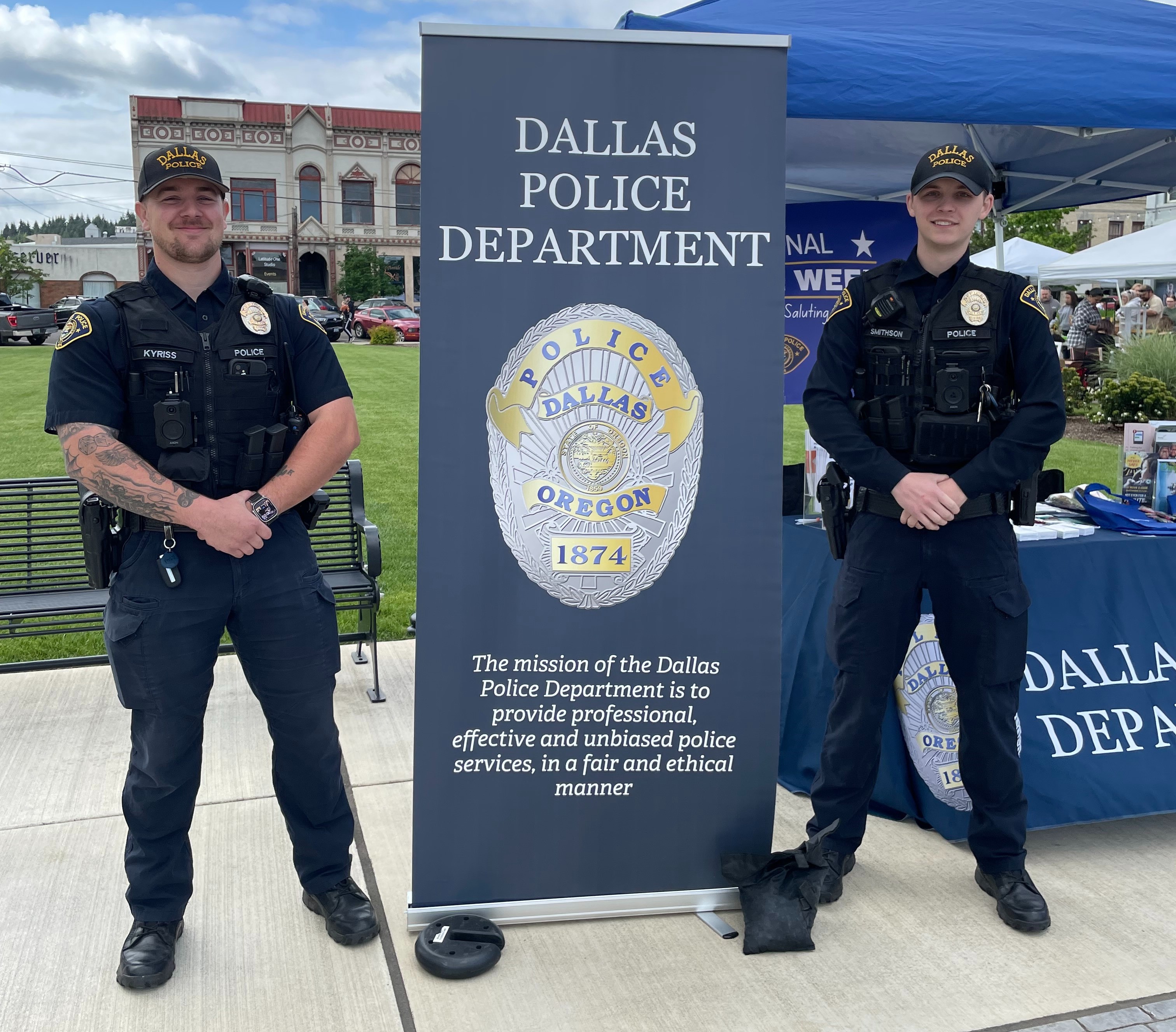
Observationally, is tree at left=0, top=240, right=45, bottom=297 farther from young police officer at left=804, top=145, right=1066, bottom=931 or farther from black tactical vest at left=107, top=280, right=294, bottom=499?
young police officer at left=804, top=145, right=1066, bottom=931

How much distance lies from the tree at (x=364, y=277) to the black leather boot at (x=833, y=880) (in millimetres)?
51260

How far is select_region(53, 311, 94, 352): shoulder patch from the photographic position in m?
2.64

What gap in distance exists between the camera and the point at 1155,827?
147 inches

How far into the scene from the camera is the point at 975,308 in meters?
3.05

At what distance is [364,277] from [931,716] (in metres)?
51.2

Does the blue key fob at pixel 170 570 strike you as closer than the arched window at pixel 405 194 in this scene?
Yes

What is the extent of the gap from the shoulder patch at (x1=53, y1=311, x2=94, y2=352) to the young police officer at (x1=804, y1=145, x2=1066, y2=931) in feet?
6.53

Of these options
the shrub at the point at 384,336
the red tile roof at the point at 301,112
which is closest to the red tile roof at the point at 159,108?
the red tile roof at the point at 301,112

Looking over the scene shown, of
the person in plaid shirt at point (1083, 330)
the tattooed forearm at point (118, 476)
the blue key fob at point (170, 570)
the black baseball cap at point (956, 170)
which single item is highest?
the person in plaid shirt at point (1083, 330)

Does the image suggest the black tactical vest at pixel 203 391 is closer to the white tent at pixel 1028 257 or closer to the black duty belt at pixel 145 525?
the black duty belt at pixel 145 525

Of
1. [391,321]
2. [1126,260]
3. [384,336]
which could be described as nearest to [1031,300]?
[1126,260]

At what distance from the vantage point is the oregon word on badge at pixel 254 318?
9.15 feet

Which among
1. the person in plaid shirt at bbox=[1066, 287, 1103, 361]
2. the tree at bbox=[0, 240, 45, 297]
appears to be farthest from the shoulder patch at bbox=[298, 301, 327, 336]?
the tree at bbox=[0, 240, 45, 297]

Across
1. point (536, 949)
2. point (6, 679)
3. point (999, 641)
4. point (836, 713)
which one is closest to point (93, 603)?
point (6, 679)
